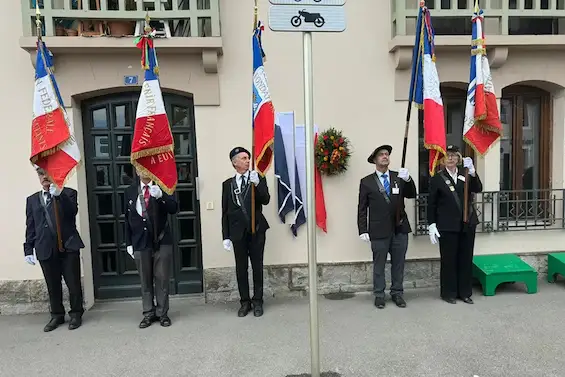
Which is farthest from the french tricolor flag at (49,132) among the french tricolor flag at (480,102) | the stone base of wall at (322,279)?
the french tricolor flag at (480,102)

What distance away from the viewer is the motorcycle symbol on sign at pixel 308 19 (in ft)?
8.92

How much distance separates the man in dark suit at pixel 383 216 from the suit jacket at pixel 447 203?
29cm

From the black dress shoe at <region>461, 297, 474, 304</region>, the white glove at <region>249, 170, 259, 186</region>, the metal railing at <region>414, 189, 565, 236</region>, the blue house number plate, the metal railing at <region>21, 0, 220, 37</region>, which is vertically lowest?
the black dress shoe at <region>461, 297, 474, 304</region>

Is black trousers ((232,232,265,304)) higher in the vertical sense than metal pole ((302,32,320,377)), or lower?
lower

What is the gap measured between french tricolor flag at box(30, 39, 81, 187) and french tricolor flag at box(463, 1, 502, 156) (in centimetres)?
430

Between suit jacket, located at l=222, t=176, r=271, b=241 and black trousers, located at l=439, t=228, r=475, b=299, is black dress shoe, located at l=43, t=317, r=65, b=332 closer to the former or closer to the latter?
suit jacket, located at l=222, t=176, r=271, b=241

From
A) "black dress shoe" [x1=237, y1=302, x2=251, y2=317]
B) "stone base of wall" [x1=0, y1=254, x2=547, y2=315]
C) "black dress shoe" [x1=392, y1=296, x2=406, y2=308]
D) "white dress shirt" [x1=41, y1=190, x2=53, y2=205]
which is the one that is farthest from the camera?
"stone base of wall" [x1=0, y1=254, x2=547, y2=315]

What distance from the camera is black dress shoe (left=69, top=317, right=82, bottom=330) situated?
4535 mm

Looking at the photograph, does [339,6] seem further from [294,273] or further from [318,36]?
[294,273]

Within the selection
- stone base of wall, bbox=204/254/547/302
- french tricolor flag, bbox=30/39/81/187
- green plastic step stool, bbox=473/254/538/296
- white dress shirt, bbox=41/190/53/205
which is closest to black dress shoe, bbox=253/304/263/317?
stone base of wall, bbox=204/254/547/302

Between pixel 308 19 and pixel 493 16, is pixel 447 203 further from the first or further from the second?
pixel 308 19

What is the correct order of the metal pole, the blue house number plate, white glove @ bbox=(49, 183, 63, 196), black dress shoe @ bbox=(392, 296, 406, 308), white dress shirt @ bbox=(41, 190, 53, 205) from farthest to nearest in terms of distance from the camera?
1. the blue house number plate
2. black dress shoe @ bbox=(392, 296, 406, 308)
3. white dress shirt @ bbox=(41, 190, 53, 205)
4. white glove @ bbox=(49, 183, 63, 196)
5. the metal pole

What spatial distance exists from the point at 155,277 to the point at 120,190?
4.62 feet

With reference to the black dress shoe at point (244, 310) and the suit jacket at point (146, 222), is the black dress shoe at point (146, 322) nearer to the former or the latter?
the suit jacket at point (146, 222)
